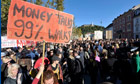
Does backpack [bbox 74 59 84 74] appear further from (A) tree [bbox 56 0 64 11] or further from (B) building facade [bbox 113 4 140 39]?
(B) building facade [bbox 113 4 140 39]

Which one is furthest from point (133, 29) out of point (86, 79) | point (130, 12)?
point (86, 79)

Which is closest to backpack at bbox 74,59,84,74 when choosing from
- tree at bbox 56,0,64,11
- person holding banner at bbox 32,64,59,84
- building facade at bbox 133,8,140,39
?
person holding banner at bbox 32,64,59,84

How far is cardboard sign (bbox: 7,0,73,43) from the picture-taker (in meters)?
2.00

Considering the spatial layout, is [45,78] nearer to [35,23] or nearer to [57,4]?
[35,23]

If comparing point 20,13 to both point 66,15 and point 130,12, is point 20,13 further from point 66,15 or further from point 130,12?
point 130,12

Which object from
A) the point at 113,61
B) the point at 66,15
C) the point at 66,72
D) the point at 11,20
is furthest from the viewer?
the point at 66,72

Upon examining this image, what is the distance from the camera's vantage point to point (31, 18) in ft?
7.07

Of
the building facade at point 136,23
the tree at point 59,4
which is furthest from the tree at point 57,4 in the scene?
the building facade at point 136,23

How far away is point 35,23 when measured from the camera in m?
2.19

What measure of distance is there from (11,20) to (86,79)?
14.3 feet

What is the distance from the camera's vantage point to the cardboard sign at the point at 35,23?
1995 millimetres

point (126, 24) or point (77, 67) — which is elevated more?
point (126, 24)

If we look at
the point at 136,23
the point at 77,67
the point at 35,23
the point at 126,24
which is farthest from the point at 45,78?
the point at 126,24

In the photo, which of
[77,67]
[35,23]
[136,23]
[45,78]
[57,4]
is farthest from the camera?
[136,23]
